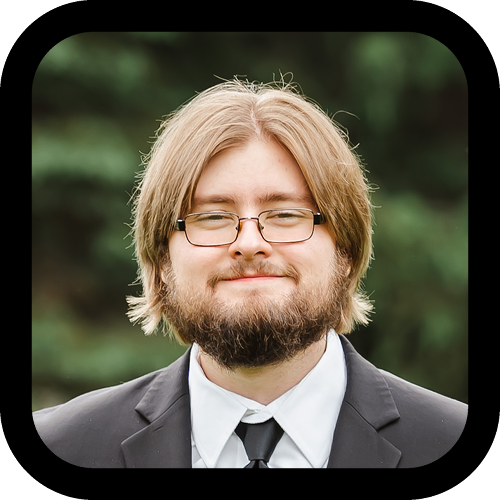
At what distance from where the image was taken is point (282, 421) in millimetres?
2043

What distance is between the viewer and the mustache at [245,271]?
2.01 m

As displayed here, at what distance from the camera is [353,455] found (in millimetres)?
1987

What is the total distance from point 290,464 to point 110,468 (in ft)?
2.01

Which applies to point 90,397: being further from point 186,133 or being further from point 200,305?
point 186,133

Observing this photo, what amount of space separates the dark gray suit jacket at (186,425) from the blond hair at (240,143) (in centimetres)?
34

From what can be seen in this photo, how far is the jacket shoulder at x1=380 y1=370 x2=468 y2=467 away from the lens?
2.03 metres

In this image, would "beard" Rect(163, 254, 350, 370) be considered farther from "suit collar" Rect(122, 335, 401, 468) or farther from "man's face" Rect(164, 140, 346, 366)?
"suit collar" Rect(122, 335, 401, 468)

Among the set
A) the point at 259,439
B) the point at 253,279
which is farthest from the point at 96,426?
the point at 253,279

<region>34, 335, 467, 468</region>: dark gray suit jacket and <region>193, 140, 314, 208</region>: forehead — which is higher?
<region>193, 140, 314, 208</region>: forehead

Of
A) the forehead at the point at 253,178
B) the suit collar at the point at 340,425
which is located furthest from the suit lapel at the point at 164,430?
the forehead at the point at 253,178

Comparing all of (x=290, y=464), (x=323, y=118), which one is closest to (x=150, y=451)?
(x=290, y=464)

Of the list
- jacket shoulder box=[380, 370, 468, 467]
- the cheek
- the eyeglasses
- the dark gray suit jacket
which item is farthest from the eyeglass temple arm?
jacket shoulder box=[380, 370, 468, 467]

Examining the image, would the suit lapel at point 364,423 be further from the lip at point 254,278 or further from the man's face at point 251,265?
the lip at point 254,278

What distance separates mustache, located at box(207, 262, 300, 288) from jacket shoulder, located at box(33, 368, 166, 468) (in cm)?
58
